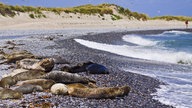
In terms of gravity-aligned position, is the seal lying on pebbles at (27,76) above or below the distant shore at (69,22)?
above

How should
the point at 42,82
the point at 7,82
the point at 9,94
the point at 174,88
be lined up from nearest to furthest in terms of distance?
the point at 9,94 → the point at 42,82 → the point at 7,82 → the point at 174,88

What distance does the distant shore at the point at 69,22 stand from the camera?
56.3m

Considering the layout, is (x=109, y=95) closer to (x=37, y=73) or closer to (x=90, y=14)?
(x=37, y=73)

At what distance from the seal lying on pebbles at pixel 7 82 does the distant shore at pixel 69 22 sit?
41304 mm

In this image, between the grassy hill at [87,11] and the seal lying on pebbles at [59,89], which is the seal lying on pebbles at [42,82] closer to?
the seal lying on pebbles at [59,89]

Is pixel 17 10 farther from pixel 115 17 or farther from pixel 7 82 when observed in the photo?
pixel 7 82

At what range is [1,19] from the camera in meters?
55.1

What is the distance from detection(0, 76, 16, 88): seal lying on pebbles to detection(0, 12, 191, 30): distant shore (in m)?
41.3

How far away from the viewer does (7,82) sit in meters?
11.9

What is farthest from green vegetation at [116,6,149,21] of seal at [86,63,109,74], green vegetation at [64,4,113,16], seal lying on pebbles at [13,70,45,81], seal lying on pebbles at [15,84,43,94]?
seal lying on pebbles at [15,84,43,94]

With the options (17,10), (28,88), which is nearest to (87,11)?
(17,10)

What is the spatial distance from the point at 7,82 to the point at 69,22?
5447 cm

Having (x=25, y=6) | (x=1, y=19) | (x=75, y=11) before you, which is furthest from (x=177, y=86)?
(x=75, y=11)

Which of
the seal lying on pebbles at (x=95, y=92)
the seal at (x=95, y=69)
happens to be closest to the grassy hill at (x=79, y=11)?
the seal at (x=95, y=69)
